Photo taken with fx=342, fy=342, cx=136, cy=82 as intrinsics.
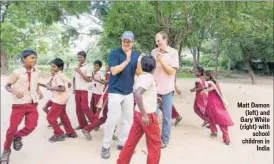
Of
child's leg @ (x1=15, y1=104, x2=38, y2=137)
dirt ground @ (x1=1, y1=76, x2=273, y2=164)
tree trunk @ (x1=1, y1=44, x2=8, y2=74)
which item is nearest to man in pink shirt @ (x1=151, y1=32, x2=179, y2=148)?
dirt ground @ (x1=1, y1=76, x2=273, y2=164)

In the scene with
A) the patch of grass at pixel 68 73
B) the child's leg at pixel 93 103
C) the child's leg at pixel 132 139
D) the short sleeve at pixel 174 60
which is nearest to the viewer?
the child's leg at pixel 132 139

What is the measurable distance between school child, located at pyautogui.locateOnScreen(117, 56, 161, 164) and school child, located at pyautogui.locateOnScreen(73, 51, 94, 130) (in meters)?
0.81

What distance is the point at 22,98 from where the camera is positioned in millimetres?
1776

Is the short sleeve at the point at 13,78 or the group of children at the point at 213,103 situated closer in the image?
the short sleeve at the point at 13,78

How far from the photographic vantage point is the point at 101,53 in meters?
2.36

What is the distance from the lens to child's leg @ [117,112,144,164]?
1527 mm

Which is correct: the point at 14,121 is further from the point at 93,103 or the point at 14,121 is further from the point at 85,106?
the point at 93,103

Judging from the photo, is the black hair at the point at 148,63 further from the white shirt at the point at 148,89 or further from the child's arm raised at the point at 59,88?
the child's arm raised at the point at 59,88

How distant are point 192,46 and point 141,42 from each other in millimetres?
411

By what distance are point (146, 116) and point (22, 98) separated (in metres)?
0.71

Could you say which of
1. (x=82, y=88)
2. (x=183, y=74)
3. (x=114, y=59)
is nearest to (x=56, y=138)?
(x=82, y=88)

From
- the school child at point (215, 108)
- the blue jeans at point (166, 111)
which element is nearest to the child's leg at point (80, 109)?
the blue jeans at point (166, 111)

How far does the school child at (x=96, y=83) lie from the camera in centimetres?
239

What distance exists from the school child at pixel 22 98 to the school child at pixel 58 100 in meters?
0.23
